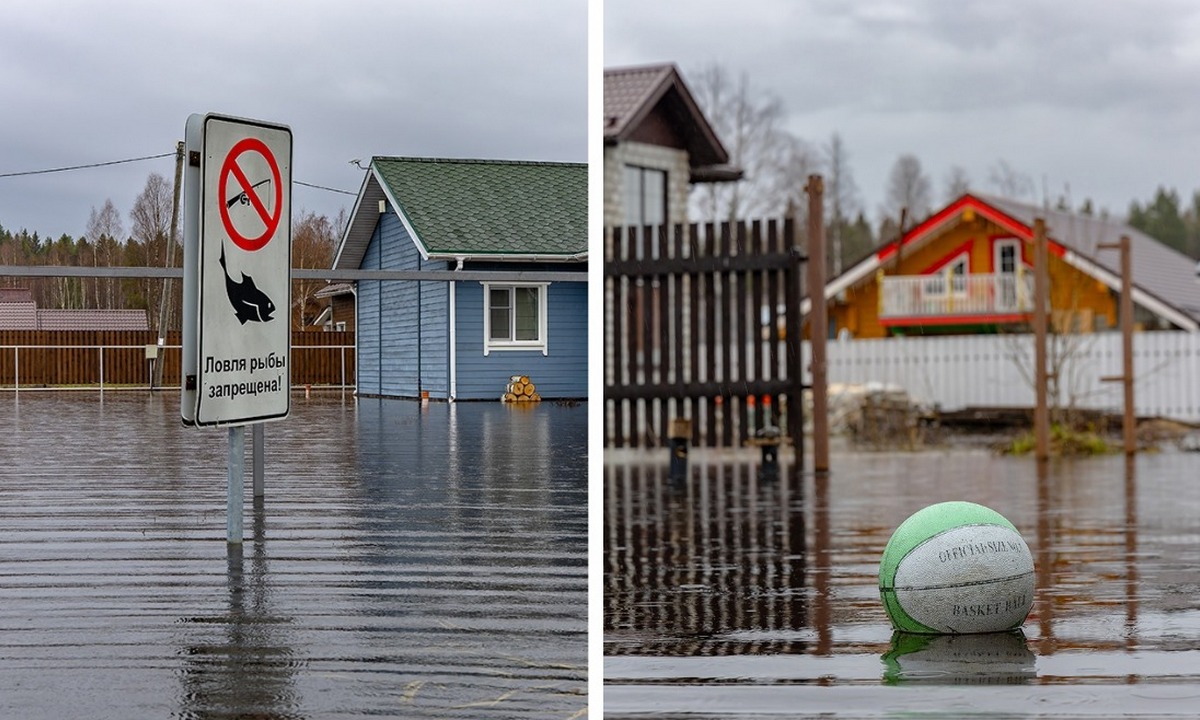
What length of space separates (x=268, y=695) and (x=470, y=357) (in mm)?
1378

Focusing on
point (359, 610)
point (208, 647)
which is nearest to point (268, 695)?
point (208, 647)

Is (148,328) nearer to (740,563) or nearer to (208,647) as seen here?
(208,647)

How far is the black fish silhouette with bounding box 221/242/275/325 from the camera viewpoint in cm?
395

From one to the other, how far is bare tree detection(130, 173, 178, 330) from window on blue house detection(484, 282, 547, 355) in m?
0.94

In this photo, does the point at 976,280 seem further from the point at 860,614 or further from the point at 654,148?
the point at 860,614

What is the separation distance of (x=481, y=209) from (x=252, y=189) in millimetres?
639

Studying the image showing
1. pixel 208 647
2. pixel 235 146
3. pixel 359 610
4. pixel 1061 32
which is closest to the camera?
pixel 208 647

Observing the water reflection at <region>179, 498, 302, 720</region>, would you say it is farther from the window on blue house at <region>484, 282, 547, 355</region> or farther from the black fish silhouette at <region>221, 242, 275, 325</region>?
the window on blue house at <region>484, 282, 547, 355</region>

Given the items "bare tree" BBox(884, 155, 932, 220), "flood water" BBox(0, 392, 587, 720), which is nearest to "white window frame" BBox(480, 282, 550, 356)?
"flood water" BBox(0, 392, 587, 720)

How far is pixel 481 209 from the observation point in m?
4.20

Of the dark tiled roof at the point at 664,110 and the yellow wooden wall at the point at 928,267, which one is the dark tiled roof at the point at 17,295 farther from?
the yellow wooden wall at the point at 928,267

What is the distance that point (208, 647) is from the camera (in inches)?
133

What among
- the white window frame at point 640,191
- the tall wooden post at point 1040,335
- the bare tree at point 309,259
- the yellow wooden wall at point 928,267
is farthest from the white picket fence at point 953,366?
the bare tree at point 309,259

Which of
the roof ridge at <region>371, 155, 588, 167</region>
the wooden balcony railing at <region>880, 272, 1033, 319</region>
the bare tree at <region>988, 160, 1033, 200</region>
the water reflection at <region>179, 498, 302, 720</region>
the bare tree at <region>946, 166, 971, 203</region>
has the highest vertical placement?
the bare tree at <region>946, 166, 971, 203</region>
